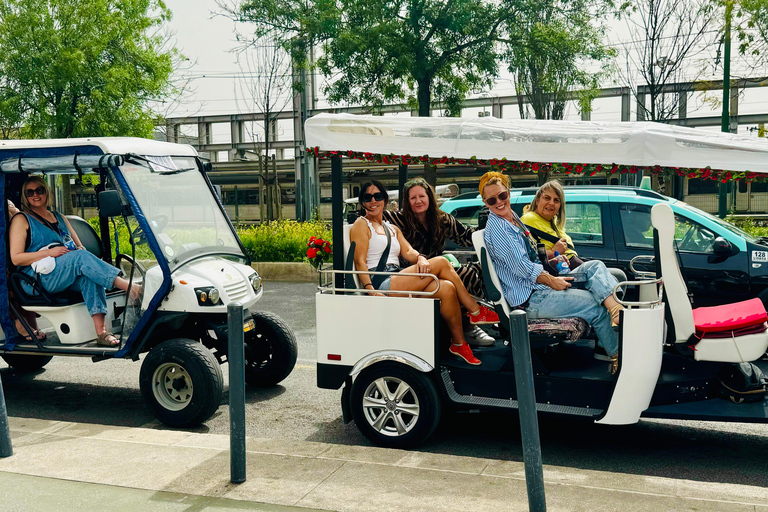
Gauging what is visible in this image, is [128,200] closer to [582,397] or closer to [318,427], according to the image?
[318,427]

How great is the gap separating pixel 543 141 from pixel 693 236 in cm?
411

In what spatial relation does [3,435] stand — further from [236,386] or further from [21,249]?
[21,249]

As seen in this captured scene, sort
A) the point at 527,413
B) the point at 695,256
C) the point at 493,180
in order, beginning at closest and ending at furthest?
the point at 527,413
the point at 493,180
the point at 695,256

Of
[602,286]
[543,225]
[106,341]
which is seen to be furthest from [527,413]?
[106,341]

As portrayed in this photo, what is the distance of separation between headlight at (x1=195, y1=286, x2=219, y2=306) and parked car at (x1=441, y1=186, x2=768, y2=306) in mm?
4232

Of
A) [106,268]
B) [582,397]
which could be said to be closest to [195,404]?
[106,268]

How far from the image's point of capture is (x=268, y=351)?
688 centimetres

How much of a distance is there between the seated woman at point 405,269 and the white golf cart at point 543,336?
0.11 metres

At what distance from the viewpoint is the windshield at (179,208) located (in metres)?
6.04

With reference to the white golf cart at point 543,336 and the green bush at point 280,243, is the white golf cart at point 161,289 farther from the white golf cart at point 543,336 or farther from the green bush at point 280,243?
the green bush at point 280,243

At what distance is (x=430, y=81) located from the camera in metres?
17.0

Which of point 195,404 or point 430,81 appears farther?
point 430,81

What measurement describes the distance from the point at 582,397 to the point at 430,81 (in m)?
13.1

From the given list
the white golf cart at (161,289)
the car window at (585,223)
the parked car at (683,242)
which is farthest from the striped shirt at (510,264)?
the car window at (585,223)
